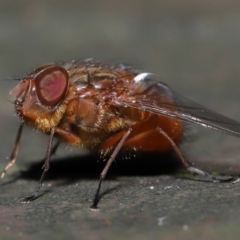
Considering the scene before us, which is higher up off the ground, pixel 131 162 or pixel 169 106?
pixel 169 106

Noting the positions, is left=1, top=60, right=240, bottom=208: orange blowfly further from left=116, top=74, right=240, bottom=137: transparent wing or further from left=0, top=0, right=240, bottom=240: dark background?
Answer: left=0, top=0, right=240, bottom=240: dark background

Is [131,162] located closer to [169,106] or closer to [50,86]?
[169,106]

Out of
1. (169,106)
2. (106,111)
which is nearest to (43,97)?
(106,111)

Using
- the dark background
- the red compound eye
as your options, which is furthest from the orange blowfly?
the dark background

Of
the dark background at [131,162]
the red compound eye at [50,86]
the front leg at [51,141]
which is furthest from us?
the red compound eye at [50,86]

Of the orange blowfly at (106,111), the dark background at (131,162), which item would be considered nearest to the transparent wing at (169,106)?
the orange blowfly at (106,111)

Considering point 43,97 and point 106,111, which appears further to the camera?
point 106,111

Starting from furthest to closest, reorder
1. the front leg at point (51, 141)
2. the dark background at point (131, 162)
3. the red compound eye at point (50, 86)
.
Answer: the red compound eye at point (50, 86)
the front leg at point (51, 141)
the dark background at point (131, 162)

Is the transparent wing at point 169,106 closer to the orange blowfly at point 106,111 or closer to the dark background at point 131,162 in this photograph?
the orange blowfly at point 106,111
